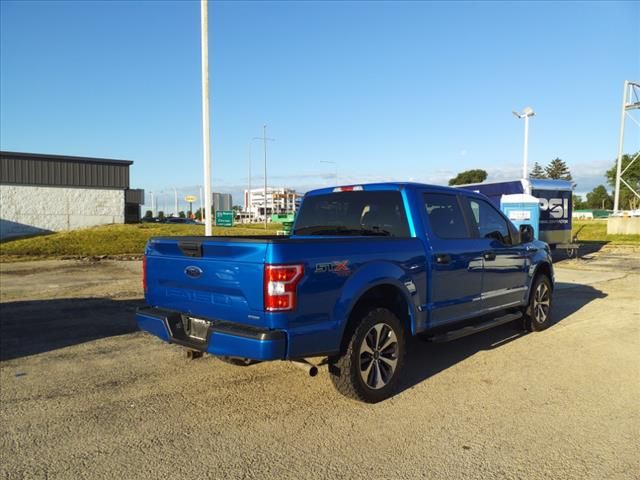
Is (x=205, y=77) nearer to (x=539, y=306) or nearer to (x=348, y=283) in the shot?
(x=539, y=306)

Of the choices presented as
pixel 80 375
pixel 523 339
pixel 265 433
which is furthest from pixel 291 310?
pixel 523 339

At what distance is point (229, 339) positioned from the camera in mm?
3896

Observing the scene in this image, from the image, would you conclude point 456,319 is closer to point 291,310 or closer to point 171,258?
point 291,310

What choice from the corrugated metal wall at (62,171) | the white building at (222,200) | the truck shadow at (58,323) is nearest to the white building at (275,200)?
the white building at (222,200)

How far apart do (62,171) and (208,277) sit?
94.7ft

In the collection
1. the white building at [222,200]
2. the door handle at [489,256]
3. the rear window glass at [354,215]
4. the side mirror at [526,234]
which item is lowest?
the door handle at [489,256]

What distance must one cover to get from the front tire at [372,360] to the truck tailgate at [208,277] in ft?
2.92

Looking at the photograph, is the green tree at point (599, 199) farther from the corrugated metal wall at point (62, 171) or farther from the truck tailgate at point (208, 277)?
the truck tailgate at point (208, 277)

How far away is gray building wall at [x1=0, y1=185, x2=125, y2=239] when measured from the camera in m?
27.8

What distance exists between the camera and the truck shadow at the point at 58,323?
653 cm

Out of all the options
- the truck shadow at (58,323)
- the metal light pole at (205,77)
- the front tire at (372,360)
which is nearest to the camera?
the front tire at (372,360)

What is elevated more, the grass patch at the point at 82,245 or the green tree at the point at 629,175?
the green tree at the point at 629,175

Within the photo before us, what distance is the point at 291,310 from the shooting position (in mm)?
3773

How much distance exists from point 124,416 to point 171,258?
53.7 inches
